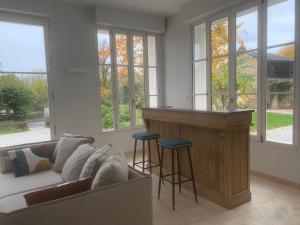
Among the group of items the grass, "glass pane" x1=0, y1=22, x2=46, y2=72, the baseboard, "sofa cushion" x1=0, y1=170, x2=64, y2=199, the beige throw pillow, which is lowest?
the baseboard

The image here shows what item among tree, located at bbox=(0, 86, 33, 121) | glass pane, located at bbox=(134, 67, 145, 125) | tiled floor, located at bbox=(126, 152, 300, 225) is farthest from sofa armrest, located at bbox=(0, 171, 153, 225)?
glass pane, located at bbox=(134, 67, 145, 125)

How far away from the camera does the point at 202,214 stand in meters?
2.63

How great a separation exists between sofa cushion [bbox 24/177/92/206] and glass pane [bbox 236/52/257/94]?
3223 millimetres

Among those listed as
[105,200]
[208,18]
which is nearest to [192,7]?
[208,18]

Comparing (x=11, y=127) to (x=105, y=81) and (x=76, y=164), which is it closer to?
(x=105, y=81)

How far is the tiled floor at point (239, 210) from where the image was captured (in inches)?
97.3

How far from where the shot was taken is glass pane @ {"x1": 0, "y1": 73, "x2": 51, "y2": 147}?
13.5 ft

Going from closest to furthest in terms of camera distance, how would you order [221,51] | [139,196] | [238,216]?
1. [139,196]
2. [238,216]
3. [221,51]

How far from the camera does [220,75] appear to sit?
446cm

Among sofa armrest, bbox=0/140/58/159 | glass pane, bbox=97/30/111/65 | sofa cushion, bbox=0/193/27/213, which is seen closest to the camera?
sofa cushion, bbox=0/193/27/213

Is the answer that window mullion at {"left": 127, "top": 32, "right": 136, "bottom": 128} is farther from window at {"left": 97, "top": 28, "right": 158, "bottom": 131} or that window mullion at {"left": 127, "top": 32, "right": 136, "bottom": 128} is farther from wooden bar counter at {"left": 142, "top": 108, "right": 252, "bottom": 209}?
wooden bar counter at {"left": 142, "top": 108, "right": 252, "bottom": 209}

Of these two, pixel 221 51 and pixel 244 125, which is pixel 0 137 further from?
pixel 221 51

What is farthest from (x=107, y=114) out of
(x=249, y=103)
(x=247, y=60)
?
(x=247, y=60)

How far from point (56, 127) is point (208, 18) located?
372 centimetres
